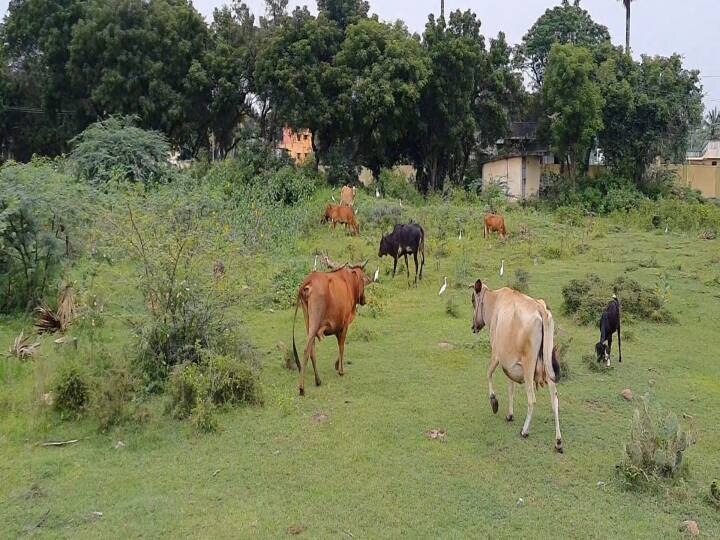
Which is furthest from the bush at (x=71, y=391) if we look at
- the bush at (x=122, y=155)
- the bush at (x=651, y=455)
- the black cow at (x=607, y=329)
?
the bush at (x=122, y=155)

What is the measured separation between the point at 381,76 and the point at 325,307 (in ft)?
64.7

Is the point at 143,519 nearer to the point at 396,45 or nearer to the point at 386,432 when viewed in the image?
the point at 386,432

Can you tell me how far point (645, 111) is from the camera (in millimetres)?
29844

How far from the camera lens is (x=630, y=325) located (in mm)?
11508

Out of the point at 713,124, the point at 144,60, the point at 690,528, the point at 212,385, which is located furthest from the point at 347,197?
the point at 713,124

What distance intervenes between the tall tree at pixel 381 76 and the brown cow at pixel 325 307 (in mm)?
18296

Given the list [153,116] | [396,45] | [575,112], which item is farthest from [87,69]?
[575,112]

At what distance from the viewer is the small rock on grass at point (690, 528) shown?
5.21 meters

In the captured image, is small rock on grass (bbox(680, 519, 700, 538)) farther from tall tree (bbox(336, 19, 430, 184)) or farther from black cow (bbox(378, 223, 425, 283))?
tall tree (bbox(336, 19, 430, 184))

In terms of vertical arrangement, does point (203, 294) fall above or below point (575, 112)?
below

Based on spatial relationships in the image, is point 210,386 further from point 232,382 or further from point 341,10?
point 341,10

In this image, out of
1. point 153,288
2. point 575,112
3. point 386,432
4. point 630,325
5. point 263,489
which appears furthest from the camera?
point 575,112

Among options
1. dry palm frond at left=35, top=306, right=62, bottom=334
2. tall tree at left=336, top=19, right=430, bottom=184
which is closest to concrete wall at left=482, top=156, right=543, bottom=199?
tall tree at left=336, top=19, right=430, bottom=184

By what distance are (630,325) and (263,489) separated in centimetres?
764
